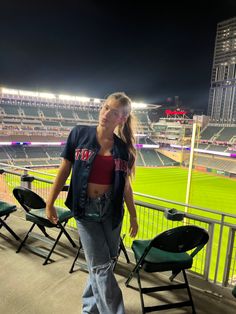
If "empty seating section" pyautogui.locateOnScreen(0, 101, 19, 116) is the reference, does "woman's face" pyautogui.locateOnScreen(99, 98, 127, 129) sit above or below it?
below

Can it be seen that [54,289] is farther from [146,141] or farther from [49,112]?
[146,141]

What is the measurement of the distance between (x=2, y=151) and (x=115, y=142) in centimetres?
2428

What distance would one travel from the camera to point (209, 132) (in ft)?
107

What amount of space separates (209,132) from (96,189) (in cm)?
3416

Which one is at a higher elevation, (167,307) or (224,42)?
(224,42)

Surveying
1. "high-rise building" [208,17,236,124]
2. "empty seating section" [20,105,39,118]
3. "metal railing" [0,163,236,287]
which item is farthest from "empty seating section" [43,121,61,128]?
"high-rise building" [208,17,236,124]

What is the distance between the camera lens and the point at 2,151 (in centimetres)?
2269

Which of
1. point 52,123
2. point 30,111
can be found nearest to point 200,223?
point 52,123

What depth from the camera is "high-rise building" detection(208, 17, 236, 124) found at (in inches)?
1820

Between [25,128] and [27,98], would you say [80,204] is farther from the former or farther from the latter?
[27,98]

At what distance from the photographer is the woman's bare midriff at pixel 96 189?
4.41 feet

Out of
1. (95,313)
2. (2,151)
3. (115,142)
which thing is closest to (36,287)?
(95,313)

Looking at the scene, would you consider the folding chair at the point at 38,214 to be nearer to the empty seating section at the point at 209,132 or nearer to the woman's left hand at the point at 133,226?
the woman's left hand at the point at 133,226

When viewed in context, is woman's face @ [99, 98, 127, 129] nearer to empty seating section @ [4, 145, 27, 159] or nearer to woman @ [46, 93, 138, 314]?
woman @ [46, 93, 138, 314]
